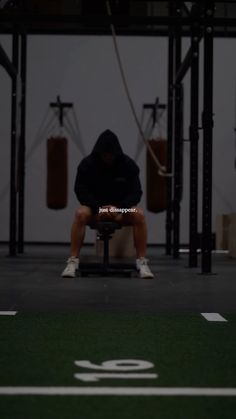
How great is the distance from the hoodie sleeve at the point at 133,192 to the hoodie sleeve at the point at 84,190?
7.6 inches

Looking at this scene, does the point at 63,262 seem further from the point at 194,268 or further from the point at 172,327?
the point at 172,327

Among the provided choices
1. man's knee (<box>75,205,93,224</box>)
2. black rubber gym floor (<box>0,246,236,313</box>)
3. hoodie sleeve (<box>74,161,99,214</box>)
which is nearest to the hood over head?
hoodie sleeve (<box>74,161,99,214</box>)

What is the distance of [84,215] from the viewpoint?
16.3 feet

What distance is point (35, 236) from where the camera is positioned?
9344 millimetres

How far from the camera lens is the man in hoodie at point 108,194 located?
4906mm

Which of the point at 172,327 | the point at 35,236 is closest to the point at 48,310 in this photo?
the point at 172,327

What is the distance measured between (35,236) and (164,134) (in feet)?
7.06

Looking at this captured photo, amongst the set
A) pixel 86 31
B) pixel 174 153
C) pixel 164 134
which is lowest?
pixel 174 153

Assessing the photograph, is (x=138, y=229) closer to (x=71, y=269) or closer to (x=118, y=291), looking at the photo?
(x=71, y=269)

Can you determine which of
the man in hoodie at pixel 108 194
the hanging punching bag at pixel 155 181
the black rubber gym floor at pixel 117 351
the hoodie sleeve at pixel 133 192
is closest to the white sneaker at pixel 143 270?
the man in hoodie at pixel 108 194

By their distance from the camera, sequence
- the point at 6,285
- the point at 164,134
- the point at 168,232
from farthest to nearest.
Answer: the point at 164,134 < the point at 168,232 < the point at 6,285

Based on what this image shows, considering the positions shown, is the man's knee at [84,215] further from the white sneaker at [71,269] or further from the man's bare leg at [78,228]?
the white sneaker at [71,269]

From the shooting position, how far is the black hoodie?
5020mm

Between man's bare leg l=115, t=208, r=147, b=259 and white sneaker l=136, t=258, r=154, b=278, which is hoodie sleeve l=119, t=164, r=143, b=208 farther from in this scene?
white sneaker l=136, t=258, r=154, b=278
